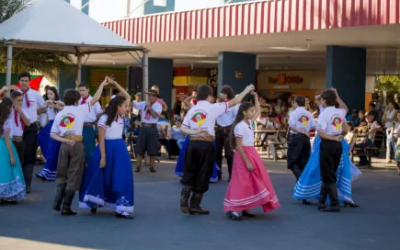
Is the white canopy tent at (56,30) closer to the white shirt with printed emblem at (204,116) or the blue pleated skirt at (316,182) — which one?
the white shirt with printed emblem at (204,116)

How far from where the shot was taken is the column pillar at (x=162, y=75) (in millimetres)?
33750

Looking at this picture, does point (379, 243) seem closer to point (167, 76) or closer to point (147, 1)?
point (147, 1)

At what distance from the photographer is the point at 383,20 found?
1825 centimetres

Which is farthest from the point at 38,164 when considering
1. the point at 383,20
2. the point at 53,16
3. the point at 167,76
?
the point at 167,76

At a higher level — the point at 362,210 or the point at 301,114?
the point at 301,114

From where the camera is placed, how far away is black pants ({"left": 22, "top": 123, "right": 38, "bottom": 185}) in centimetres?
1283

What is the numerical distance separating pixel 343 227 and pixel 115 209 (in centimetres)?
288

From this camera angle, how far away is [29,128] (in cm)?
1307

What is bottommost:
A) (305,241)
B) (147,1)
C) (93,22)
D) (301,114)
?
(305,241)

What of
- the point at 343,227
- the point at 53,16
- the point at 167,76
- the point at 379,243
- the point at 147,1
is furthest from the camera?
the point at 167,76

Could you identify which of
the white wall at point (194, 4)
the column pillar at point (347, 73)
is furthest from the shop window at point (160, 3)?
the column pillar at point (347, 73)

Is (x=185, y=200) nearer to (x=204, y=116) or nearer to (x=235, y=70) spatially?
(x=204, y=116)

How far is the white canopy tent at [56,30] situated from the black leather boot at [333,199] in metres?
8.01

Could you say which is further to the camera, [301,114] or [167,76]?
[167,76]
